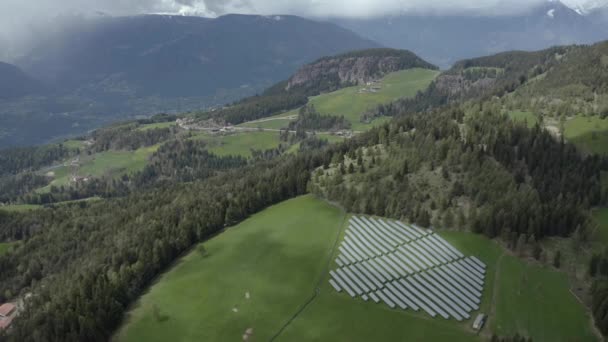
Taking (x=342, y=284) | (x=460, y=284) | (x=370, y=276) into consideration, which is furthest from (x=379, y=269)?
(x=460, y=284)

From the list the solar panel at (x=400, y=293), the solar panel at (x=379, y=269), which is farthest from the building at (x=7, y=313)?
the solar panel at (x=400, y=293)

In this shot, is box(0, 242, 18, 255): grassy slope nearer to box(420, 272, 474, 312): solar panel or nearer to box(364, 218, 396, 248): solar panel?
box(364, 218, 396, 248): solar panel

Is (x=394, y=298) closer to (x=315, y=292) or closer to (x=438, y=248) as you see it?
(x=315, y=292)

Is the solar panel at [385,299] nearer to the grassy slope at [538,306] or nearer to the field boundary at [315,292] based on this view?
the field boundary at [315,292]

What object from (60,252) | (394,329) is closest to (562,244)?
(394,329)

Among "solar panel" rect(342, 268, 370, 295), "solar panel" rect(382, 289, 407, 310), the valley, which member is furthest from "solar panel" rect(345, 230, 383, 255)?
"solar panel" rect(382, 289, 407, 310)
